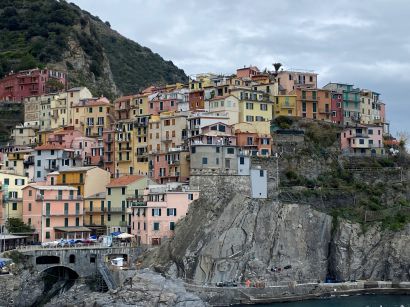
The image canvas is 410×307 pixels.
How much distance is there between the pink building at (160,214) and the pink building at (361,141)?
23228 mm

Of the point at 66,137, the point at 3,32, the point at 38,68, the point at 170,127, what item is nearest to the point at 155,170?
the point at 170,127

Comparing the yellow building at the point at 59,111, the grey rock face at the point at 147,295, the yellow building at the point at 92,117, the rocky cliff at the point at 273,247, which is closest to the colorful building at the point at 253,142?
the rocky cliff at the point at 273,247

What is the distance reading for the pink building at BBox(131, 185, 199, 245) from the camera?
288 ft

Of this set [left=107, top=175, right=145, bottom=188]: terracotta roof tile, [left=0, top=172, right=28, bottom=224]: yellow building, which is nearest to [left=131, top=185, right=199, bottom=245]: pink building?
[left=107, top=175, right=145, bottom=188]: terracotta roof tile

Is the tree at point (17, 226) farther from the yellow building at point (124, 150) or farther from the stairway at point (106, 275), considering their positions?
the yellow building at point (124, 150)

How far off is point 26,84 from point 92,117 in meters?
16.4

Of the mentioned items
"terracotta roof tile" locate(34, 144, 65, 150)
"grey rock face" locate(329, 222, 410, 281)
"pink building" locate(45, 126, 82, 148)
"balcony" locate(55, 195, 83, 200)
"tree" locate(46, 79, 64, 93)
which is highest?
"tree" locate(46, 79, 64, 93)

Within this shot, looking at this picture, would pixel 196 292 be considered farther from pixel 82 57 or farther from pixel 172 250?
pixel 82 57

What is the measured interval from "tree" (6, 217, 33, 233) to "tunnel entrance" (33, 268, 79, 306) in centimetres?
614

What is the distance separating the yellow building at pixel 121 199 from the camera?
92188mm

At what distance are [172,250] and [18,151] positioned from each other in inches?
1135

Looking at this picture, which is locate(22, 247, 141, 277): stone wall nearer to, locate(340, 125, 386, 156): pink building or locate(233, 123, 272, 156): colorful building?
locate(233, 123, 272, 156): colorful building

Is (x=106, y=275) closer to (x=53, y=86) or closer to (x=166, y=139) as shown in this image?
(x=166, y=139)

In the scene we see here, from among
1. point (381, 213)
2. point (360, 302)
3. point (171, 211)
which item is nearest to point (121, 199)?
point (171, 211)
